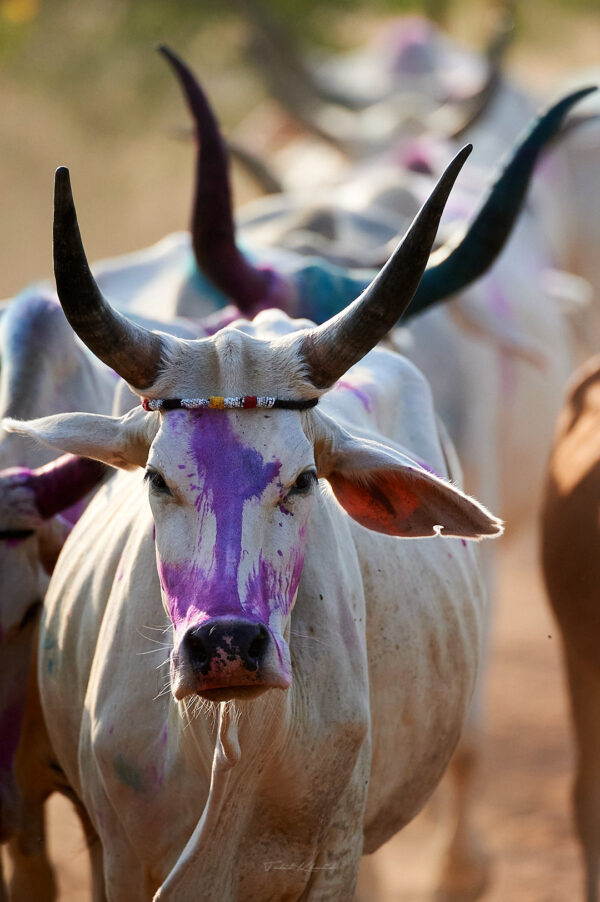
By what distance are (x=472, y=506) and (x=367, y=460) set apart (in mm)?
216

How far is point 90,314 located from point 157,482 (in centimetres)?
32

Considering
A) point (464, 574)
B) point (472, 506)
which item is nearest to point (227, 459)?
point (472, 506)

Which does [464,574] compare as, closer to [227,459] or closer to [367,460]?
[367,460]

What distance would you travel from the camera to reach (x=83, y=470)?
3545 millimetres

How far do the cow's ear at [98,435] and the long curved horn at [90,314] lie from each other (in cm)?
11

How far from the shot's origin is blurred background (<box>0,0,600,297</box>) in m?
14.1

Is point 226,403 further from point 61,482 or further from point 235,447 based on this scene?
point 61,482

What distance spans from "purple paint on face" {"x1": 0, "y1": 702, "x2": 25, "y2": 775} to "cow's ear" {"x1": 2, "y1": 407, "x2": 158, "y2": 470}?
90 cm

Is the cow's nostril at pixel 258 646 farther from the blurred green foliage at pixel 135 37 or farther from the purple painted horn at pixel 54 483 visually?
the blurred green foliage at pixel 135 37

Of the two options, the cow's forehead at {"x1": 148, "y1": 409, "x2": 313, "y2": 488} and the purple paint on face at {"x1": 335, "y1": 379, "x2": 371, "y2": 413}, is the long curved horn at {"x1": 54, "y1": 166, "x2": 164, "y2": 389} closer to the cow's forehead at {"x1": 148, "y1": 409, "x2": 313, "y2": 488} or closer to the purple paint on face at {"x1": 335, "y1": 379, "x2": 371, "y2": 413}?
the cow's forehead at {"x1": 148, "y1": 409, "x2": 313, "y2": 488}

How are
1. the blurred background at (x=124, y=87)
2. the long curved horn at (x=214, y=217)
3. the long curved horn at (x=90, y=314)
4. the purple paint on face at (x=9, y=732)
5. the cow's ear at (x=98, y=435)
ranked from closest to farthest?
the long curved horn at (x=90, y=314) < the cow's ear at (x=98, y=435) < the purple paint on face at (x=9, y=732) < the long curved horn at (x=214, y=217) < the blurred background at (x=124, y=87)

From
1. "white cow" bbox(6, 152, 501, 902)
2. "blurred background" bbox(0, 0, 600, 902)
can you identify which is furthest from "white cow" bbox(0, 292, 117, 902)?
"blurred background" bbox(0, 0, 600, 902)

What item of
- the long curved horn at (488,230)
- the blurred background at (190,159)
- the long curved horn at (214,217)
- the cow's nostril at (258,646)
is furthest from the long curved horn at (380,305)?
the blurred background at (190,159)

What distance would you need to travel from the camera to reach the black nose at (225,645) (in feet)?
8.02
